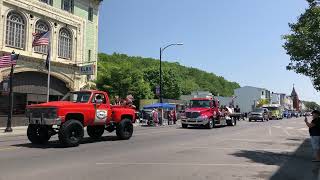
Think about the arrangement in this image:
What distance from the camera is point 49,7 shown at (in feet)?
130

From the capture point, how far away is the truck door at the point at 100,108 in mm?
19281

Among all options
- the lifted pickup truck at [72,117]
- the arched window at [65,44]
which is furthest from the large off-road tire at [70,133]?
the arched window at [65,44]

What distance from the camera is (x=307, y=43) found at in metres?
20.3

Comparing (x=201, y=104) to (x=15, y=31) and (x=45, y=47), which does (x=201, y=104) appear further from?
(x=15, y=31)

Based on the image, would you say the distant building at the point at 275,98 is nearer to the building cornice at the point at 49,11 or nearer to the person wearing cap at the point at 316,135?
the building cornice at the point at 49,11

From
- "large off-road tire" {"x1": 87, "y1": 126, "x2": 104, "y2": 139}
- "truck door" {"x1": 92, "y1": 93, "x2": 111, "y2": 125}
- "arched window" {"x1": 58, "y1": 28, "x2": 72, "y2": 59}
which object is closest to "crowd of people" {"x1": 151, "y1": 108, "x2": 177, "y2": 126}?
"arched window" {"x1": 58, "y1": 28, "x2": 72, "y2": 59}

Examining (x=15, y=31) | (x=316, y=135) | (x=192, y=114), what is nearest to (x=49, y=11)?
(x=15, y=31)

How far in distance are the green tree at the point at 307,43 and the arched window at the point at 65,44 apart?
2452cm

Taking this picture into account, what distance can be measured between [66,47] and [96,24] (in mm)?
5731

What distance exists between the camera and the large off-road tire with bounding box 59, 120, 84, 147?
56.1 feet

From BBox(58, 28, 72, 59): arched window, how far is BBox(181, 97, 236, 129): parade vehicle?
525 inches

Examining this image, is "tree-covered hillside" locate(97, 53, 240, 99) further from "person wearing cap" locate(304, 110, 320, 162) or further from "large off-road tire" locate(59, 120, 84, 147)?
"person wearing cap" locate(304, 110, 320, 162)

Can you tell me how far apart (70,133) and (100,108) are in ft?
7.82

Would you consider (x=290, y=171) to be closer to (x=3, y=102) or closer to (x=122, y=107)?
(x=122, y=107)
